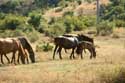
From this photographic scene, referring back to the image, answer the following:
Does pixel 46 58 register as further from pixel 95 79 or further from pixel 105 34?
pixel 105 34

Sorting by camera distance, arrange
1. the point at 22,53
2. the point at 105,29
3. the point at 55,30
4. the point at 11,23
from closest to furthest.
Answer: the point at 22,53, the point at 55,30, the point at 105,29, the point at 11,23

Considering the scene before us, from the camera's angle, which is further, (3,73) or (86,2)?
(86,2)

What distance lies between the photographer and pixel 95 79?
15.9 m

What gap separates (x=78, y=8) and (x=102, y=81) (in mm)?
74828

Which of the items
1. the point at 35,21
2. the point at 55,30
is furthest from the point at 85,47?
the point at 35,21

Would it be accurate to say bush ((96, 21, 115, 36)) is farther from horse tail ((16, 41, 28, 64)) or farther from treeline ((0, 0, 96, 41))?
horse tail ((16, 41, 28, 64))

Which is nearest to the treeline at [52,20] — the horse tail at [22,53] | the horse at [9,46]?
the horse tail at [22,53]

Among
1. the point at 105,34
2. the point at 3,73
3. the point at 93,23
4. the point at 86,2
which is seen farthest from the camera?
the point at 86,2

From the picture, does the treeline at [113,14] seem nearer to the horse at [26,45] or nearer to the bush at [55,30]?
the bush at [55,30]

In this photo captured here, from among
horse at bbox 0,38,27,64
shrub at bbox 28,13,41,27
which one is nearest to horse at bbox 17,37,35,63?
horse at bbox 0,38,27,64

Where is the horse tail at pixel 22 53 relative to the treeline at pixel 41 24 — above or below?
above

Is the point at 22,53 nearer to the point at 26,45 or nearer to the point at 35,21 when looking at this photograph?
the point at 26,45

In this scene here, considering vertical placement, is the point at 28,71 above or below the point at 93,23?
above

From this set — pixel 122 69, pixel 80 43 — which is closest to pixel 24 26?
pixel 80 43
